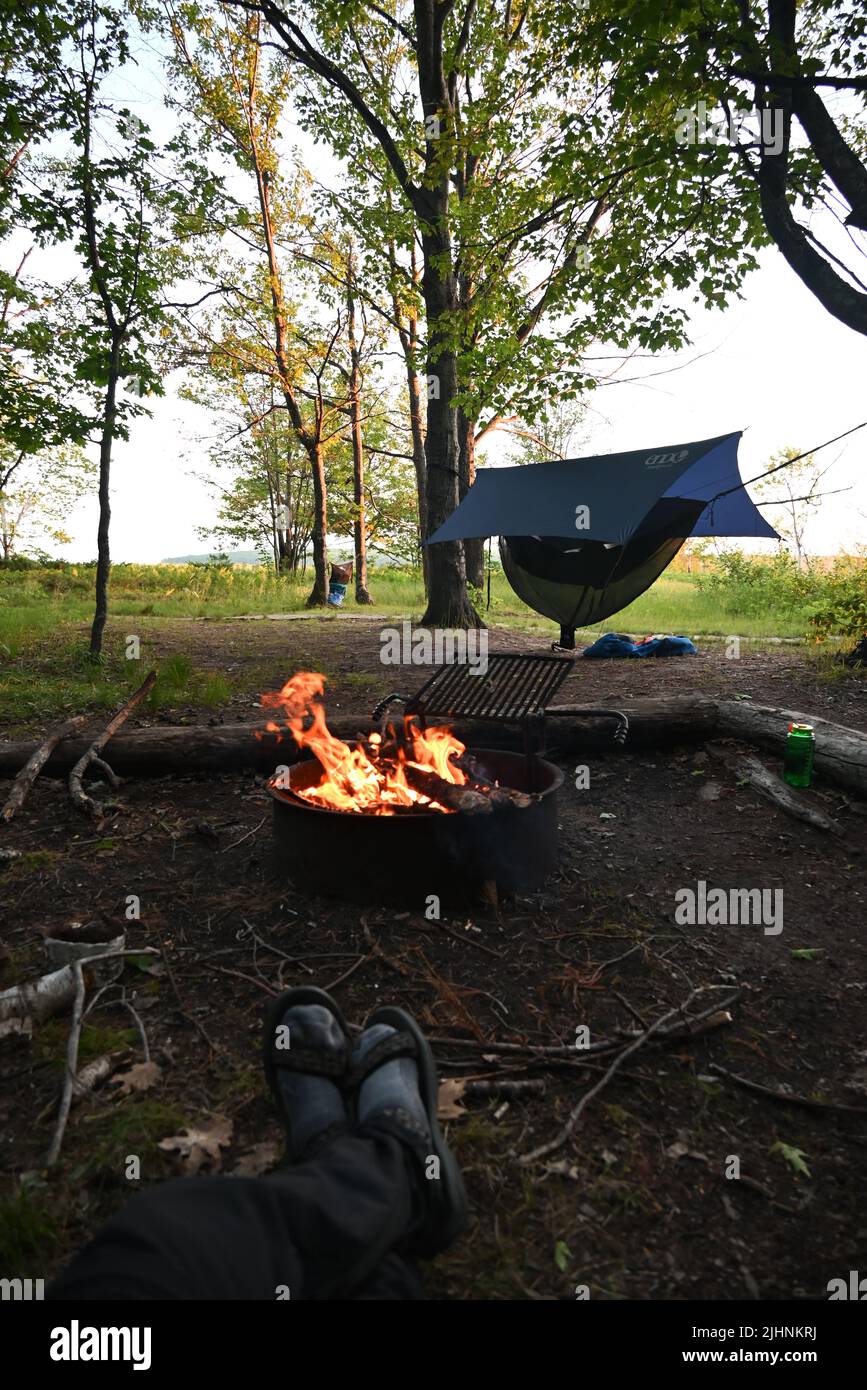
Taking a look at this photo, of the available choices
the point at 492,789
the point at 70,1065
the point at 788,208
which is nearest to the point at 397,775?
the point at 492,789

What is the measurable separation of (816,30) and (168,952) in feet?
35.4

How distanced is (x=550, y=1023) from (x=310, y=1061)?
87cm

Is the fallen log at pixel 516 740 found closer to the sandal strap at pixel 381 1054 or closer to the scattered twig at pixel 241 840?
the scattered twig at pixel 241 840

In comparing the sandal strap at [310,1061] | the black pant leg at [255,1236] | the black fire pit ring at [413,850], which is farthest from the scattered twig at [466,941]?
the black pant leg at [255,1236]

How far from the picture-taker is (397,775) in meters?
3.24

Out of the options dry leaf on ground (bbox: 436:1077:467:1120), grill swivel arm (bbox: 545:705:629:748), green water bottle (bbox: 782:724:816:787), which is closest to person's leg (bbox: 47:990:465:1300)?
dry leaf on ground (bbox: 436:1077:467:1120)

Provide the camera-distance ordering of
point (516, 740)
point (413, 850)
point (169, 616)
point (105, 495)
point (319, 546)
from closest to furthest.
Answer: point (413, 850) → point (516, 740) → point (105, 495) → point (169, 616) → point (319, 546)

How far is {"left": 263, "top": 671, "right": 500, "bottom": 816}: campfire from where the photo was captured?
2.99m

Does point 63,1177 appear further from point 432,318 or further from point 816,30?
point 816,30

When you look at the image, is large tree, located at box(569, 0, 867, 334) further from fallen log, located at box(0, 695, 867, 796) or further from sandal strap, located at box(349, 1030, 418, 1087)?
sandal strap, located at box(349, 1030, 418, 1087)

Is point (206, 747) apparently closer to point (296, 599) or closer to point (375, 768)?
point (375, 768)

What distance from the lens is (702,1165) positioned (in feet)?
5.63

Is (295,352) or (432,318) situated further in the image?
(295,352)
